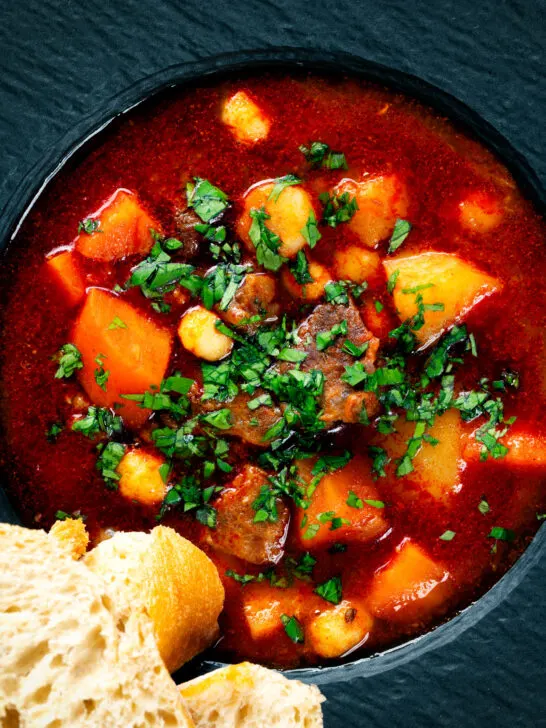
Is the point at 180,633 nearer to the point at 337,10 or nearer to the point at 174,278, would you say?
the point at 174,278

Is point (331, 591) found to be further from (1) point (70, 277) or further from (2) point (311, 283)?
(1) point (70, 277)

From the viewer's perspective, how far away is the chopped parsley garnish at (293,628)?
3.67 m

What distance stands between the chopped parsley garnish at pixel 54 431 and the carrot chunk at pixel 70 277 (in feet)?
1.62

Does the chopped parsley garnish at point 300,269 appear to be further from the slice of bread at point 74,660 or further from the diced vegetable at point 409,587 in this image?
the slice of bread at point 74,660

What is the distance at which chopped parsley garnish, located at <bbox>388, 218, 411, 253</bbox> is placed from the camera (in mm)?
3604

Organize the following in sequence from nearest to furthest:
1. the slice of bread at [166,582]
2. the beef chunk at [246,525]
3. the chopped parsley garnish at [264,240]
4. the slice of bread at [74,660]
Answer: the slice of bread at [74,660]
the slice of bread at [166,582]
the chopped parsley garnish at [264,240]
the beef chunk at [246,525]

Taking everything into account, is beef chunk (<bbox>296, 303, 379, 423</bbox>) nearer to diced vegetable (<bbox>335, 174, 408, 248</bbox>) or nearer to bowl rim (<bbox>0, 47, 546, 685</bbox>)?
diced vegetable (<bbox>335, 174, 408, 248</bbox>)

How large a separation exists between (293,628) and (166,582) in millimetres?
726

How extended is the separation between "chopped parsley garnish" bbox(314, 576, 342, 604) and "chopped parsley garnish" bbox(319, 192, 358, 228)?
1446 mm

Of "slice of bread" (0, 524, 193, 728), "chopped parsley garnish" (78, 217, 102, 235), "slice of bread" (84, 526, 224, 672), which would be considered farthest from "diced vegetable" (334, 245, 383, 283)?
"slice of bread" (0, 524, 193, 728)

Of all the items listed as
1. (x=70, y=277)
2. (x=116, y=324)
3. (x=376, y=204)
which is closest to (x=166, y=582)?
(x=116, y=324)

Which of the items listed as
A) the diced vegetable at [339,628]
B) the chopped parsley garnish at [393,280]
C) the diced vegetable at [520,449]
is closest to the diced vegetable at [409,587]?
the diced vegetable at [339,628]

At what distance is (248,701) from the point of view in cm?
319

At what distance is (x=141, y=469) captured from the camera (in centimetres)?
362
